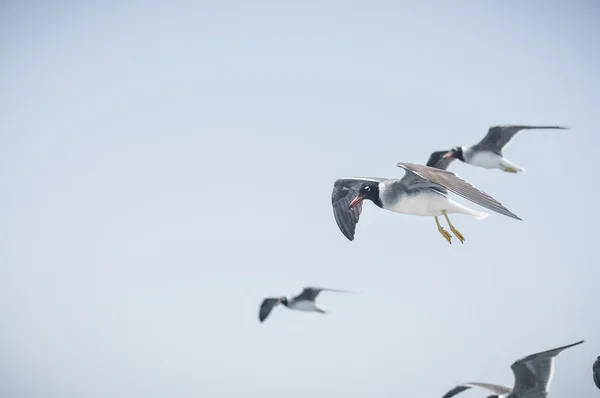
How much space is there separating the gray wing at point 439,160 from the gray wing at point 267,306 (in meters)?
12.8

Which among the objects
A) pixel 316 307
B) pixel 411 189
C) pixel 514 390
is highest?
pixel 411 189

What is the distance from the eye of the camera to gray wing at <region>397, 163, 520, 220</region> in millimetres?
10906

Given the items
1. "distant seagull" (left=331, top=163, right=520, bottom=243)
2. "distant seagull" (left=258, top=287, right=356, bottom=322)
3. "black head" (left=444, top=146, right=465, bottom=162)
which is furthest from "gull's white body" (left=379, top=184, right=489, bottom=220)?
"distant seagull" (left=258, top=287, right=356, bottom=322)

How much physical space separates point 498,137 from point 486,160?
0.89m

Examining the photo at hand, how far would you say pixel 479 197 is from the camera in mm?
11414

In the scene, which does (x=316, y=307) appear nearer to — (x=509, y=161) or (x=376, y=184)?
(x=509, y=161)

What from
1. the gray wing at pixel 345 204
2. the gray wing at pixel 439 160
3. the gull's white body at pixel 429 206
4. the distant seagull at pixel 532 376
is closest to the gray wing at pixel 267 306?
the gray wing at pixel 439 160

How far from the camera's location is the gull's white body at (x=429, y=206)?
45.8 feet

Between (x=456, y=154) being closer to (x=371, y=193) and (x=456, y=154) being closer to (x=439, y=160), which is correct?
(x=439, y=160)

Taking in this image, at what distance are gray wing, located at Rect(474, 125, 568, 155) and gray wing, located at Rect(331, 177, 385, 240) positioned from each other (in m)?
7.69

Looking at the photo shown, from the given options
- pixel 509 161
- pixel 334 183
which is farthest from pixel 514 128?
pixel 334 183

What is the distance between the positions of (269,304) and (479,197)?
2416cm

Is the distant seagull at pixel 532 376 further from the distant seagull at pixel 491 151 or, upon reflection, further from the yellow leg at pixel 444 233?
the distant seagull at pixel 491 151

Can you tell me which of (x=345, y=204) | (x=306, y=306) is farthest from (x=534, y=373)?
(x=306, y=306)
